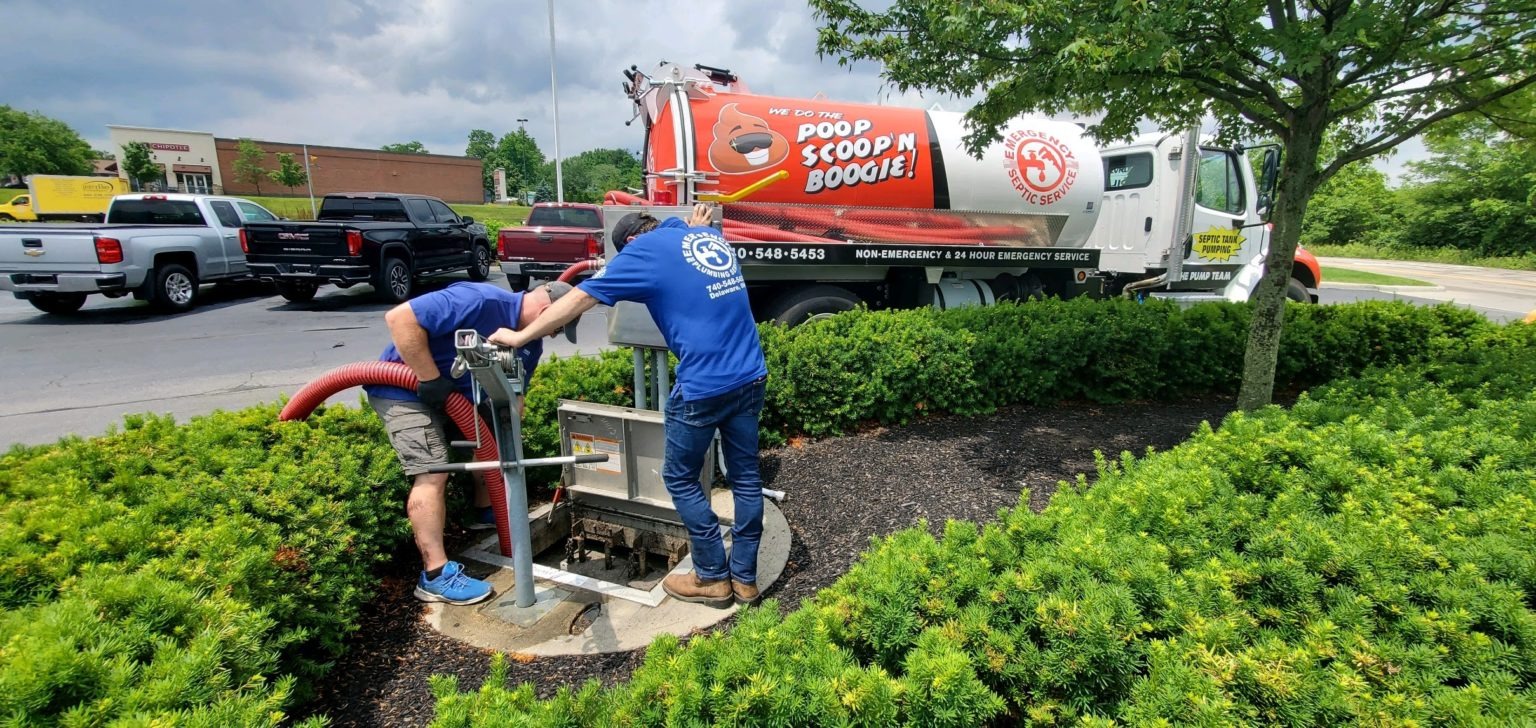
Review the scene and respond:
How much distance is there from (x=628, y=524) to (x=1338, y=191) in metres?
52.7

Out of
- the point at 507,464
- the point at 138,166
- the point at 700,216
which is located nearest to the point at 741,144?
the point at 700,216

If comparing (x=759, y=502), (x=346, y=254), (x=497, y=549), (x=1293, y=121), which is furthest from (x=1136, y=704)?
(x=346, y=254)

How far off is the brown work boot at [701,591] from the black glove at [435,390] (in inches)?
52.9

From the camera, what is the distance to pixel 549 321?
2670mm

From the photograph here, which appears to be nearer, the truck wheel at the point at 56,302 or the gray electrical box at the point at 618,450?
the gray electrical box at the point at 618,450

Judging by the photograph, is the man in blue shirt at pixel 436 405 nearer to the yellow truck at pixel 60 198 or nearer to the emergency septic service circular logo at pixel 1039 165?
the emergency septic service circular logo at pixel 1039 165

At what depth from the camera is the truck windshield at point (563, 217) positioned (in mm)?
14266

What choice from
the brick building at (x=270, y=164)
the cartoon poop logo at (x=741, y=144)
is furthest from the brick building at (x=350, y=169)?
the cartoon poop logo at (x=741, y=144)

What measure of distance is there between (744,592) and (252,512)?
196cm

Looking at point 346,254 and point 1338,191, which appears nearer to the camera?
point 346,254

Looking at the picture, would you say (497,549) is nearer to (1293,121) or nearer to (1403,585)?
(1403,585)

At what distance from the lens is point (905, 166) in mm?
6875

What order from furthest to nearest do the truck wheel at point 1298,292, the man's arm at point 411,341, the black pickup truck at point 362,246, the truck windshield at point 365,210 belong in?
the truck windshield at point 365,210 → the black pickup truck at point 362,246 → the truck wheel at point 1298,292 → the man's arm at point 411,341

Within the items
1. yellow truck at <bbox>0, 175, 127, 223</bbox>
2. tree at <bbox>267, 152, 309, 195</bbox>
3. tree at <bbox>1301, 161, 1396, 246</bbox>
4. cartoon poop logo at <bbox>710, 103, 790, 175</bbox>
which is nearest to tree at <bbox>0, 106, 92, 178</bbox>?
tree at <bbox>267, 152, 309, 195</bbox>
